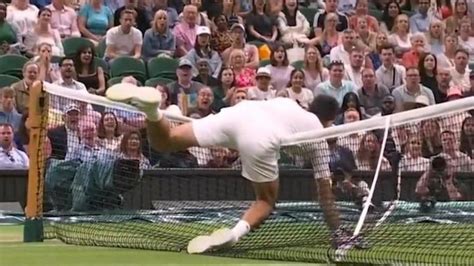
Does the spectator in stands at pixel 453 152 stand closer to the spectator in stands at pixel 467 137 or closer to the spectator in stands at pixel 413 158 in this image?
the spectator in stands at pixel 467 137

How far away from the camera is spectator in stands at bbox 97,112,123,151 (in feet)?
40.7

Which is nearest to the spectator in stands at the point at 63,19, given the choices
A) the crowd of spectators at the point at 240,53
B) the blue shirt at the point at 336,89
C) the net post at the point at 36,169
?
the crowd of spectators at the point at 240,53

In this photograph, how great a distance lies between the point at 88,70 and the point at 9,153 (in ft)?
8.66

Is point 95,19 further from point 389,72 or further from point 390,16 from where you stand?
point 390,16

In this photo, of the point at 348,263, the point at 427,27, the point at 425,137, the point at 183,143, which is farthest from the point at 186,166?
the point at 427,27

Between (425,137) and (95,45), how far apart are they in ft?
25.5

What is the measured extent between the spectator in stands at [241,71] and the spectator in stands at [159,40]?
3.60ft

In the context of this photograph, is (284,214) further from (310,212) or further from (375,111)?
(375,111)

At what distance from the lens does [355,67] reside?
1873cm

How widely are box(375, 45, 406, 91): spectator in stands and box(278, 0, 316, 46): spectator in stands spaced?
4.85 ft

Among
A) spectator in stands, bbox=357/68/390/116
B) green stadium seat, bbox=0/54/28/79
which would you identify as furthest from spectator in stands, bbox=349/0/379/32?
green stadium seat, bbox=0/54/28/79

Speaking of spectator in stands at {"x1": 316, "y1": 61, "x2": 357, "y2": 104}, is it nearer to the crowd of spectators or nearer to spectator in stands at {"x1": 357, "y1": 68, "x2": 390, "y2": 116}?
the crowd of spectators

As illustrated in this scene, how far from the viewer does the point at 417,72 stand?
18312 mm

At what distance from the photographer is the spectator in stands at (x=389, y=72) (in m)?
18.8
